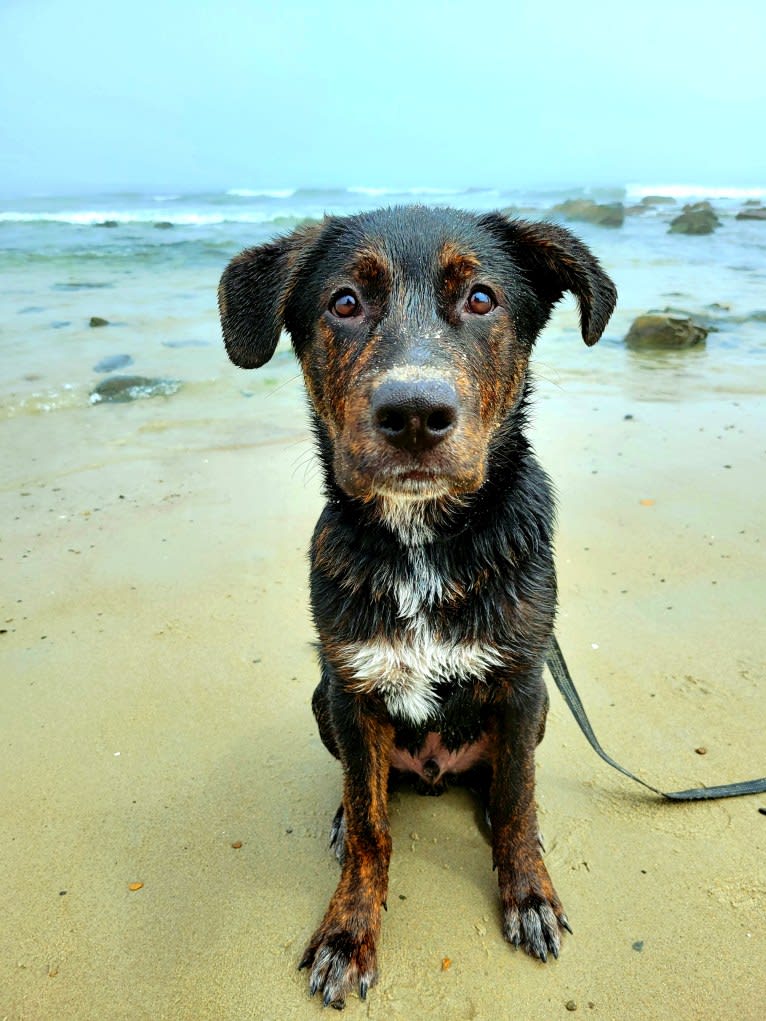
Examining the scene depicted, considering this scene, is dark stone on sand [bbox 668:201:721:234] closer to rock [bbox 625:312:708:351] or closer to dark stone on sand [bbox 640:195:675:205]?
dark stone on sand [bbox 640:195:675:205]

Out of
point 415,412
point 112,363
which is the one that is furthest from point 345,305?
point 112,363

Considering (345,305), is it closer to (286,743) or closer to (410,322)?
(410,322)

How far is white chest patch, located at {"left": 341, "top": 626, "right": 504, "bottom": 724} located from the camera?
2297mm

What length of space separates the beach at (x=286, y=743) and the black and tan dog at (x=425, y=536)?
192 millimetres

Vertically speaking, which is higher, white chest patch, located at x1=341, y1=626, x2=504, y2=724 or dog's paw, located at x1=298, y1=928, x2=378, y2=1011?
white chest patch, located at x1=341, y1=626, x2=504, y2=724

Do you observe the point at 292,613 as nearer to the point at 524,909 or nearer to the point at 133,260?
the point at 524,909

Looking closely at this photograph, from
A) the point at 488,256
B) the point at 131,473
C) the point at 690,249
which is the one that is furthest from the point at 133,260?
the point at 488,256

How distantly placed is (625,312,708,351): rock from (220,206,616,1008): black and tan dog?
706 centimetres

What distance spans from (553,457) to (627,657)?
243 cm

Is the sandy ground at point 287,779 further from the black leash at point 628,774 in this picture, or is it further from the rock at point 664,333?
the rock at point 664,333

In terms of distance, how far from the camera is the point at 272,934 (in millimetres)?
2398

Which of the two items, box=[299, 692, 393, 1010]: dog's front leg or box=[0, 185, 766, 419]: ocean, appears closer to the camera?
box=[299, 692, 393, 1010]: dog's front leg

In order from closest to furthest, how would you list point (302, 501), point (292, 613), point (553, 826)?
point (553, 826) → point (292, 613) → point (302, 501)

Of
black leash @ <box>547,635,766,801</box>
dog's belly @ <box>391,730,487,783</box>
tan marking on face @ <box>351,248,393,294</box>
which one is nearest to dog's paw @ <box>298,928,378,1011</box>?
dog's belly @ <box>391,730,487,783</box>
